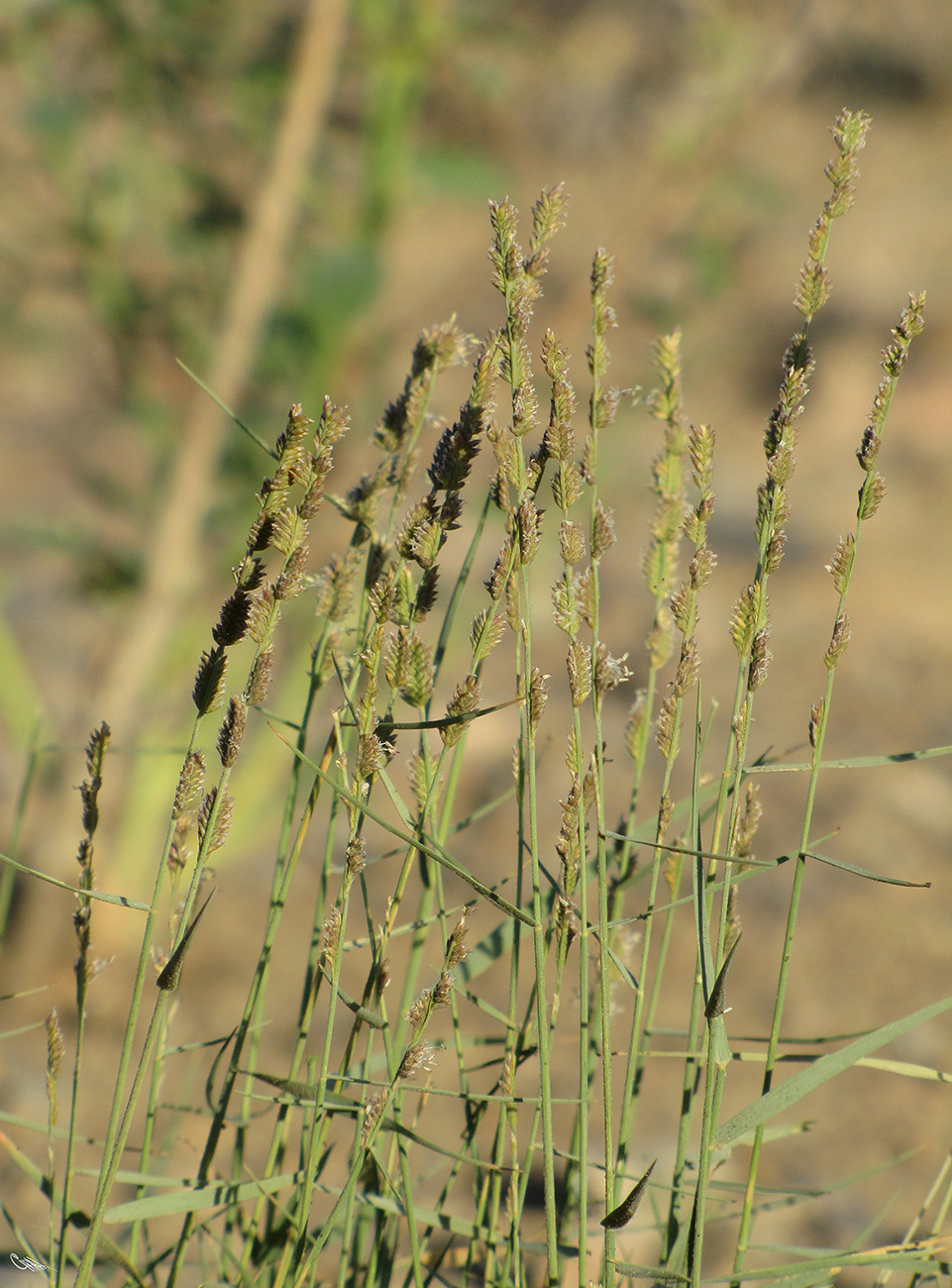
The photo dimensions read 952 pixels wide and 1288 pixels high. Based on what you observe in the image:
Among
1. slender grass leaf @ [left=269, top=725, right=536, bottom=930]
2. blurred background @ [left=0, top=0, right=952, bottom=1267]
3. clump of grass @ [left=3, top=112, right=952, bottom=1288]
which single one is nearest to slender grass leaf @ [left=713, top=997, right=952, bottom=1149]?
clump of grass @ [left=3, top=112, right=952, bottom=1288]

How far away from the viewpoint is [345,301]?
1.53m

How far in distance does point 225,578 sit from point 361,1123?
4.96ft

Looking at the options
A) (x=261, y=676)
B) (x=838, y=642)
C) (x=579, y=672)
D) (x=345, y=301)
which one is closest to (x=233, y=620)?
(x=261, y=676)

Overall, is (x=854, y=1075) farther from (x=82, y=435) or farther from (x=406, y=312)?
(x=82, y=435)

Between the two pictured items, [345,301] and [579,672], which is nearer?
[579,672]

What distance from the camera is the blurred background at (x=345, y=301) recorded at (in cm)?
153

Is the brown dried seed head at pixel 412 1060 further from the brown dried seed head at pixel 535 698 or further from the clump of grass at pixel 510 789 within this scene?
the brown dried seed head at pixel 535 698

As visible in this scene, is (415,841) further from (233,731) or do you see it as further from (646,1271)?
(646,1271)

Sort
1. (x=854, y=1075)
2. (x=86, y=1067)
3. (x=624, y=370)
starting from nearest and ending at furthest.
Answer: (x=854, y=1075) < (x=86, y=1067) < (x=624, y=370)

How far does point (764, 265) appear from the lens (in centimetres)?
342

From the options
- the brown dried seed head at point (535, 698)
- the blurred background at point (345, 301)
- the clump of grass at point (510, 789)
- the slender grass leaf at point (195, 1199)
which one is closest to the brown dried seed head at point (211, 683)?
the clump of grass at point (510, 789)

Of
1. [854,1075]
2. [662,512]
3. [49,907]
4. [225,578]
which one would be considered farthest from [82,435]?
[662,512]

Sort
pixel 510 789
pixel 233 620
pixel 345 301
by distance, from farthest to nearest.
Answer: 1. pixel 345 301
2. pixel 510 789
3. pixel 233 620

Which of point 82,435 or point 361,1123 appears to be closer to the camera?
point 361,1123
